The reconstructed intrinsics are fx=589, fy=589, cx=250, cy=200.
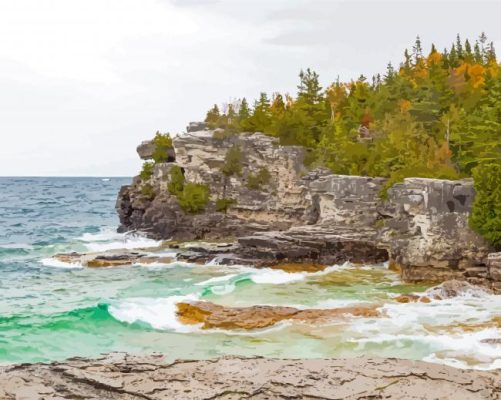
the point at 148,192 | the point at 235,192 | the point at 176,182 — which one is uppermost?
the point at 176,182

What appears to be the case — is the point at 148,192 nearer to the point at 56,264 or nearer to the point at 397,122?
the point at 56,264

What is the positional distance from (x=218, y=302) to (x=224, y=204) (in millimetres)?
28408

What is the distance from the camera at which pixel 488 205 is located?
106 feet

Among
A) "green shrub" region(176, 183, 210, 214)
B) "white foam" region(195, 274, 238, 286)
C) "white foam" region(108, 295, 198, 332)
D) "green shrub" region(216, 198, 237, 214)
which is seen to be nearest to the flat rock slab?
"white foam" region(108, 295, 198, 332)

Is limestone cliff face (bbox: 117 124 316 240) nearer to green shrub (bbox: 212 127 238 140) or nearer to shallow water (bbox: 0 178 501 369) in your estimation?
green shrub (bbox: 212 127 238 140)

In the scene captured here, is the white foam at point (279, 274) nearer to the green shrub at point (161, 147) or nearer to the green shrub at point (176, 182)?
the green shrub at point (176, 182)

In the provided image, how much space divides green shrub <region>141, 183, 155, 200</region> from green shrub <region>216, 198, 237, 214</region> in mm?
8601

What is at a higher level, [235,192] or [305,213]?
[235,192]

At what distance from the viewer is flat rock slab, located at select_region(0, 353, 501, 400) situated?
780 centimetres

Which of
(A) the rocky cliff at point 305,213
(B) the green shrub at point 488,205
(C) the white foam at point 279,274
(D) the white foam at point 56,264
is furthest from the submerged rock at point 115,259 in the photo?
(B) the green shrub at point 488,205

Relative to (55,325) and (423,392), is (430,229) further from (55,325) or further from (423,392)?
(423,392)

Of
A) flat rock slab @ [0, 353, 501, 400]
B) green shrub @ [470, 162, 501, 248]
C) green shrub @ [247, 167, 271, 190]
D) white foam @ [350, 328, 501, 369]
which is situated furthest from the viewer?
green shrub @ [247, 167, 271, 190]

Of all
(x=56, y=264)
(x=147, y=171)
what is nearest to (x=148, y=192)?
(x=147, y=171)

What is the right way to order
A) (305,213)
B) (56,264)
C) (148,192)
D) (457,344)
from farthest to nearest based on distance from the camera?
1. (148,192)
2. (305,213)
3. (56,264)
4. (457,344)
